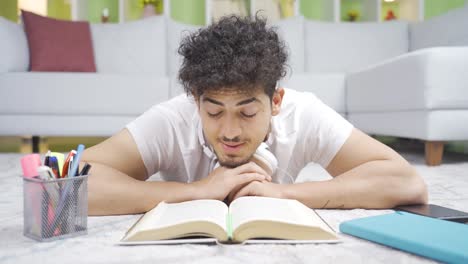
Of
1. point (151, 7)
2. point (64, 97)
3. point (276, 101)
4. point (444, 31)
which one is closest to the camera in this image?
point (276, 101)

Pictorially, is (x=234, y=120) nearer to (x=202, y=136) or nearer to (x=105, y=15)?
(x=202, y=136)

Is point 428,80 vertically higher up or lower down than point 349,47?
lower down

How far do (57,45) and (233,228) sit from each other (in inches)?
122

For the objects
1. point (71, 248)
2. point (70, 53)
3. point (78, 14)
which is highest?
point (78, 14)

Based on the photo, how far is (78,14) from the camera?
16.3 feet

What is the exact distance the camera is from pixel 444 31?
11.6ft

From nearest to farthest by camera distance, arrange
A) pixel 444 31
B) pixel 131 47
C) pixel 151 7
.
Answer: pixel 444 31
pixel 131 47
pixel 151 7

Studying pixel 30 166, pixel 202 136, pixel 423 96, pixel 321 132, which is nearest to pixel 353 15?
pixel 423 96

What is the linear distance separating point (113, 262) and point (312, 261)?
1.05 ft

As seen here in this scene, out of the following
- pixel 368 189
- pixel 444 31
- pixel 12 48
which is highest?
pixel 444 31

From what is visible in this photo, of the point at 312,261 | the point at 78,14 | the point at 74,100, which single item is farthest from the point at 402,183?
the point at 78,14

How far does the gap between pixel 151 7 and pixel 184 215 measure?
15.0 ft

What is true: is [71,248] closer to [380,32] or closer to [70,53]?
[70,53]

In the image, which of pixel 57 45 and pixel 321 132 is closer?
pixel 321 132
